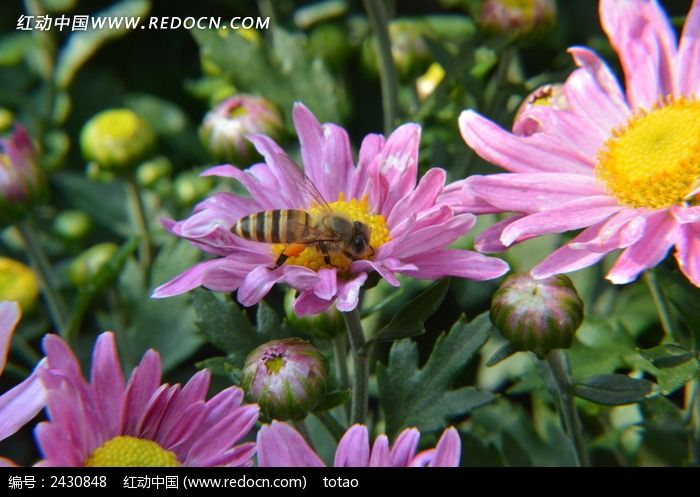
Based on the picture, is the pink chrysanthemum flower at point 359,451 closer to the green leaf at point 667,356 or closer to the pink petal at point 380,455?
the pink petal at point 380,455

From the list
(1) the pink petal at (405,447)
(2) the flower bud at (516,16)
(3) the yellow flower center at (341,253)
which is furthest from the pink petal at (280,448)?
(2) the flower bud at (516,16)

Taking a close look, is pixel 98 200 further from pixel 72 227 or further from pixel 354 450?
pixel 354 450

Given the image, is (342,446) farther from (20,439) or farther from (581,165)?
(20,439)

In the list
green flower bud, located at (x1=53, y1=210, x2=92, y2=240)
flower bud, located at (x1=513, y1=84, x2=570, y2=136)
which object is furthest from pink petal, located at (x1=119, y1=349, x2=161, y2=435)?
green flower bud, located at (x1=53, y1=210, x2=92, y2=240)

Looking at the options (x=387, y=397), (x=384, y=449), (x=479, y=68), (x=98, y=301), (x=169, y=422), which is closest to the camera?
(x=384, y=449)

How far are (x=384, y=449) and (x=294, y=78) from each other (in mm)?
1166

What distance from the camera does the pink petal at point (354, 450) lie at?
3.80 ft

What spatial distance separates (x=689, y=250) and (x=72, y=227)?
1575 millimetres

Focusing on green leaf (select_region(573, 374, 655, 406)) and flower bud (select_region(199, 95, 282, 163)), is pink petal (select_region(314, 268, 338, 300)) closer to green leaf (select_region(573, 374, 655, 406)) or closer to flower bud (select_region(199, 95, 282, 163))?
green leaf (select_region(573, 374, 655, 406))

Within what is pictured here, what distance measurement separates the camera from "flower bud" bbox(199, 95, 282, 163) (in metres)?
1.92

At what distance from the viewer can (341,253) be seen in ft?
4.73

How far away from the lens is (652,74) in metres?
1.58

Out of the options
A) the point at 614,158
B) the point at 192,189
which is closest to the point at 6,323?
the point at 614,158
